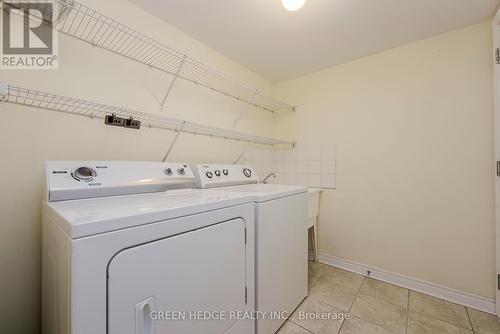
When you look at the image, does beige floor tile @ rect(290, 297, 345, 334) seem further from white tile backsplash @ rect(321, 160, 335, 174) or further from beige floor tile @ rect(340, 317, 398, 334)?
white tile backsplash @ rect(321, 160, 335, 174)

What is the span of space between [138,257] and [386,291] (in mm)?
2119

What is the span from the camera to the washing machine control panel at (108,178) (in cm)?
97

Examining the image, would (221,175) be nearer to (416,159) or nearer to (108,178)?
(108,178)

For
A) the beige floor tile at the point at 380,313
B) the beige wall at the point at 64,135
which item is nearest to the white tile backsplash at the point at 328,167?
the beige floor tile at the point at 380,313

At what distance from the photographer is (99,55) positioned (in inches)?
54.2

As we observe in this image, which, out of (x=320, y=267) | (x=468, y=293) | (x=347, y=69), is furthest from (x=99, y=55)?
(x=468, y=293)

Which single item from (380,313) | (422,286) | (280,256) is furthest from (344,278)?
(280,256)

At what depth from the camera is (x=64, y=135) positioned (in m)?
1.24

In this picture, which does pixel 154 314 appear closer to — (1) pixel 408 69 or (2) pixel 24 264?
(2) pixel 24 264

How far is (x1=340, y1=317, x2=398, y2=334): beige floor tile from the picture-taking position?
4.55 ft

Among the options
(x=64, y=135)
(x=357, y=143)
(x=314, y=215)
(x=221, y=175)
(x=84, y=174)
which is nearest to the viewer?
(x=84, y=174)

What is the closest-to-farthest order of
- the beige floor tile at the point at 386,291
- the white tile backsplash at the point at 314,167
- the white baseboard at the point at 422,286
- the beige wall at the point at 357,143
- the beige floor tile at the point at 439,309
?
the beige wall at the point at 357,143 → the beige floor tile at the point at 439,309 → the white baseboard at the point at 422,286 → the beige floor tile at the point at 386,291 → the white tile backsplash at the point at 314,167

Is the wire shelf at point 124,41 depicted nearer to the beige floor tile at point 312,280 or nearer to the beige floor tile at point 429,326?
the beige floor tile at point 312,280

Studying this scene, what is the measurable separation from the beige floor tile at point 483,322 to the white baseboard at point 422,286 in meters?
0.06
